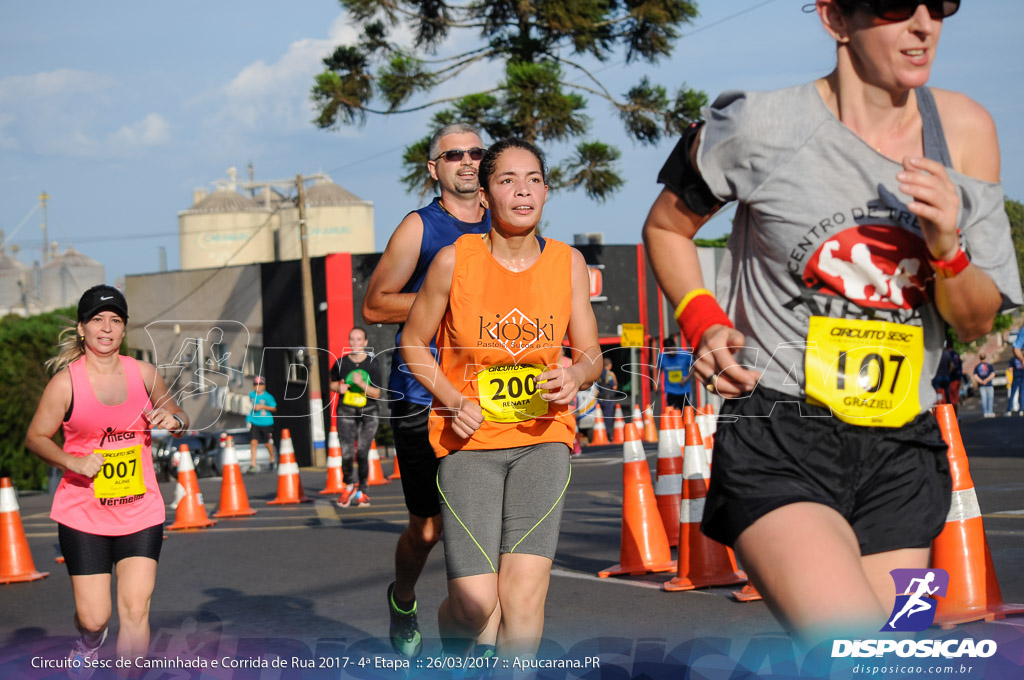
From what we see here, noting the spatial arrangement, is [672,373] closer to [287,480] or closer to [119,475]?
[287,480]

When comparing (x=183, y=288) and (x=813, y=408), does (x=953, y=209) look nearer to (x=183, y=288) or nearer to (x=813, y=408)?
(x=813, y=408)

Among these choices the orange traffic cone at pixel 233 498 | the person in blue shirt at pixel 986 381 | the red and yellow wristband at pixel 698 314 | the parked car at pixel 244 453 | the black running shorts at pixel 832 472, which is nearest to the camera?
the black running shorts at pixel 832 472

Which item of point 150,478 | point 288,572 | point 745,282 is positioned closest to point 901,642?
point 745,282

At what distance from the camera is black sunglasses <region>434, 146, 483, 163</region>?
5.27 m

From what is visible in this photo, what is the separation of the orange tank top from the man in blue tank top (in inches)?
28.2

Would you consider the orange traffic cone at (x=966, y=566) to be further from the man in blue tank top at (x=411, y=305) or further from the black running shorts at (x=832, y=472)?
the black running shorts at (x=832, y=472)

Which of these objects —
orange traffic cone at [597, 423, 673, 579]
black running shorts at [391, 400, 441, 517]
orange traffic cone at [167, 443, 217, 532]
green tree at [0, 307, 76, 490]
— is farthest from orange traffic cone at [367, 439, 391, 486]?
black running shorts at [391, 400, 441, 517]

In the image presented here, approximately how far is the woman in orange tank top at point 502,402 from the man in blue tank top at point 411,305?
0.70 metres

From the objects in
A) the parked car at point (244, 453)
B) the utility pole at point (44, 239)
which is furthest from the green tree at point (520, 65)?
the utility pole at point (44, 239)

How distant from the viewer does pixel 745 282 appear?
9.49 ft

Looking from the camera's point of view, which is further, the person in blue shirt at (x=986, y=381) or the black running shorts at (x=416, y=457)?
the person in blue shirt at (x=986, y=381)

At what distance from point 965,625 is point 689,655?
1369 mm

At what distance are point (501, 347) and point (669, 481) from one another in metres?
4.78

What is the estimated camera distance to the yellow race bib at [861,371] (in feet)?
8.85
